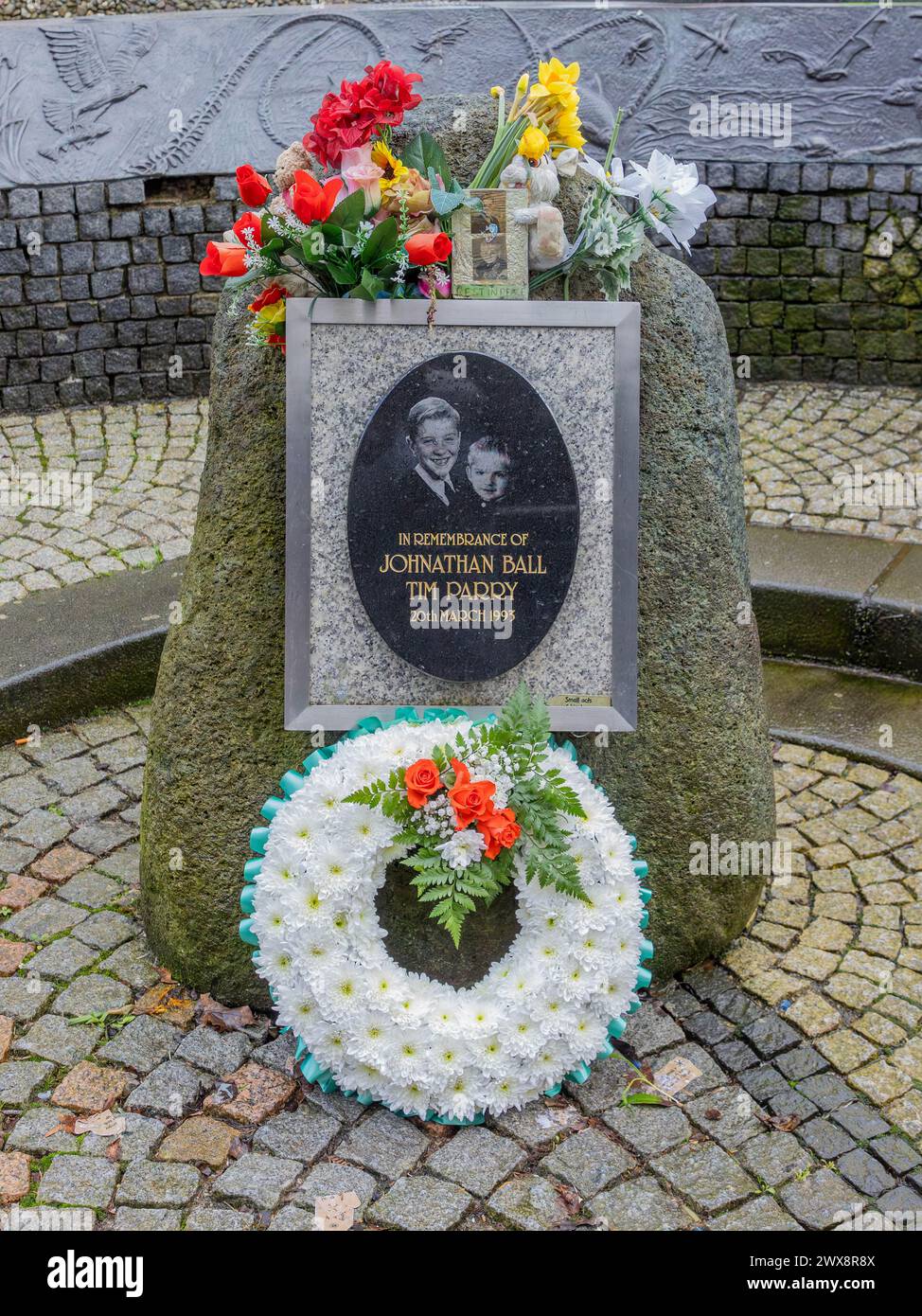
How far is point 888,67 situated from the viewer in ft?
22.6

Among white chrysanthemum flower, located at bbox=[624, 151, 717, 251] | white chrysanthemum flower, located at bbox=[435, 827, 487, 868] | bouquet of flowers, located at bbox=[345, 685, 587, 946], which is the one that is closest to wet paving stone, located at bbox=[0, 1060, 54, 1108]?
bouquet of flowers, located at bbox=[345, 685, 587, 946]

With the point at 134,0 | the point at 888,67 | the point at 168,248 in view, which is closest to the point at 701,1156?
the point at 168,248

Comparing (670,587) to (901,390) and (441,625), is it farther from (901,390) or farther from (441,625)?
(901,390)

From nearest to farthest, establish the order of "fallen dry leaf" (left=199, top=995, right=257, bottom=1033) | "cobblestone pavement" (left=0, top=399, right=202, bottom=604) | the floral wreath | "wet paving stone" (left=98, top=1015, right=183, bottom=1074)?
the floral wreath < "wet paving stone" (left=98, top=1015, right=183, bottom=1074) < "fallen dry leaf" (left=199, top=995, right=257, bottom=1033) < "cobblestone pavement" (left=0, top=399, right=202, bottom=604)

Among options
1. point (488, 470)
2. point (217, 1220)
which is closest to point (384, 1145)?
point (217, 1220)

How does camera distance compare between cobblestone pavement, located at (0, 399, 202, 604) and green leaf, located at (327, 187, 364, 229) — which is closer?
green leaf, located at (327, 187, 364, 229)

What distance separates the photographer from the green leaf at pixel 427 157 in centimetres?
298

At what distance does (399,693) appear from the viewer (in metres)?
3.16

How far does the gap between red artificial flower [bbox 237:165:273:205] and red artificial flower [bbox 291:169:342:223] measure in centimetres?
10

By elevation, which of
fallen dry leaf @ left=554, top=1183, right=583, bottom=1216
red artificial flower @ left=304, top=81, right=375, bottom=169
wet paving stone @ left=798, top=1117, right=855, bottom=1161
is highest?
red artificial flower @ left=304, top=81, right=375, bottom=169

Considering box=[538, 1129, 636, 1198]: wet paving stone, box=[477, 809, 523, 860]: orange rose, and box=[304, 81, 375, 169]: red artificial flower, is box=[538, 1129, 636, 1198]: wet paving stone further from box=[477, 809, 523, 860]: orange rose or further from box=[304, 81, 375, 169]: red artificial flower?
box=[304, 81, 375, 169]: red artificial flower

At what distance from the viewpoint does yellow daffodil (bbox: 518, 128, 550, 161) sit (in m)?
2.91

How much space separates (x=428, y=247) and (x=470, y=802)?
1224mm

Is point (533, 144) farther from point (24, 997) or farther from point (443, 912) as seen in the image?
point (24, 997)
